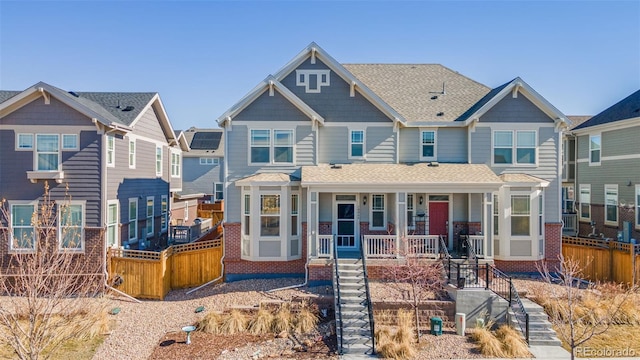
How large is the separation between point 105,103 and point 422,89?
16997 mm

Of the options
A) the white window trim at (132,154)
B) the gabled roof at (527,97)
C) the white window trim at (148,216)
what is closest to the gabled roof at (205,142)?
the white window trim at (148,216)

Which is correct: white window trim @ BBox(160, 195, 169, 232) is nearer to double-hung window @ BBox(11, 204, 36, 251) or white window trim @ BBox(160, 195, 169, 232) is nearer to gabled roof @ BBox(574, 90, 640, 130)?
double-hung window @ BBox(11, 204, 36, 251)

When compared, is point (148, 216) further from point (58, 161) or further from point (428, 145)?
point (428, 145)

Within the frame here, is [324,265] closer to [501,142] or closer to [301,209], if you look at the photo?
[301,209]

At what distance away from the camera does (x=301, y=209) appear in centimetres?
1631

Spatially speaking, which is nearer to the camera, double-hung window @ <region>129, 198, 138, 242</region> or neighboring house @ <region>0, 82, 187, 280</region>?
neighboring house @ <region>0, 82, 187, 280</region>

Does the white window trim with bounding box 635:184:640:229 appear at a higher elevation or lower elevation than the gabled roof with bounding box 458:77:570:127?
lower

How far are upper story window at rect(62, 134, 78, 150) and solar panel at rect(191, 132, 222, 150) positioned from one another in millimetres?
21963

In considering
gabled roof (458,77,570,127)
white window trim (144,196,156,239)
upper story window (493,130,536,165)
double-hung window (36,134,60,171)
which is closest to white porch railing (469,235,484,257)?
upper story window (493,130,536,165)

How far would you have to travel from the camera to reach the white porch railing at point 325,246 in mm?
15523

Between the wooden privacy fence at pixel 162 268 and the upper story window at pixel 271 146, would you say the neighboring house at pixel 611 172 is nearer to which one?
the upper story window at pixel 271 146

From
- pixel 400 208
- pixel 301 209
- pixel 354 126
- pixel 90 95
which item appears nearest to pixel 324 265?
pixel 301 209

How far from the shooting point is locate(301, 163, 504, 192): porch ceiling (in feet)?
49.9

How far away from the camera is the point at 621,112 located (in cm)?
2070
